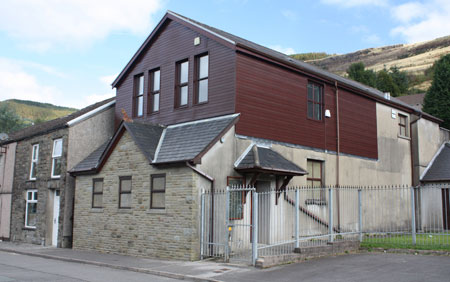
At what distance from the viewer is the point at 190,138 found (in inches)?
642

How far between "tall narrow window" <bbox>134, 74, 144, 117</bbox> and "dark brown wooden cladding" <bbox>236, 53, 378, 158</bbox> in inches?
245

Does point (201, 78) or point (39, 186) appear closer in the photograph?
point (201, 78)

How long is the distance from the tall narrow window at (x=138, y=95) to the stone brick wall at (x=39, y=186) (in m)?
3.53

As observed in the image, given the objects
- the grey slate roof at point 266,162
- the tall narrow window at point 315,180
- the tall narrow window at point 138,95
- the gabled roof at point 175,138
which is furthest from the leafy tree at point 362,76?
the gabled roof at point 175,138

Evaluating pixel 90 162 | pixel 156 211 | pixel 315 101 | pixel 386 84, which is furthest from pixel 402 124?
pixel 386 84

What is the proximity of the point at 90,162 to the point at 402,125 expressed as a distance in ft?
58.6

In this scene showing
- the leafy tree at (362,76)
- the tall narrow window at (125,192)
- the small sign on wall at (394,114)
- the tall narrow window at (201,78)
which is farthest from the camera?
the leafy tree at (362,76)

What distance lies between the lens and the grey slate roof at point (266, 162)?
15.3 m

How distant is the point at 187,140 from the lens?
1627cm

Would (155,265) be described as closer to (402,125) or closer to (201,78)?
(201,78)

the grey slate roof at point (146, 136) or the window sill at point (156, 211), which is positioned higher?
the grey slate roof at point (146, 136)

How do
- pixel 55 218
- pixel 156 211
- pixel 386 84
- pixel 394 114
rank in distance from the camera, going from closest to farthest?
pixel 156 211, pixel 55 218, pixel 394 114, pixel 386 84

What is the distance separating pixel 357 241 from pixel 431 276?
4.89 meters

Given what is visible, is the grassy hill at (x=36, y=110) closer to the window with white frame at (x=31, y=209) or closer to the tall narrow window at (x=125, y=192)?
the window with white frame at (x=31, y=209)
